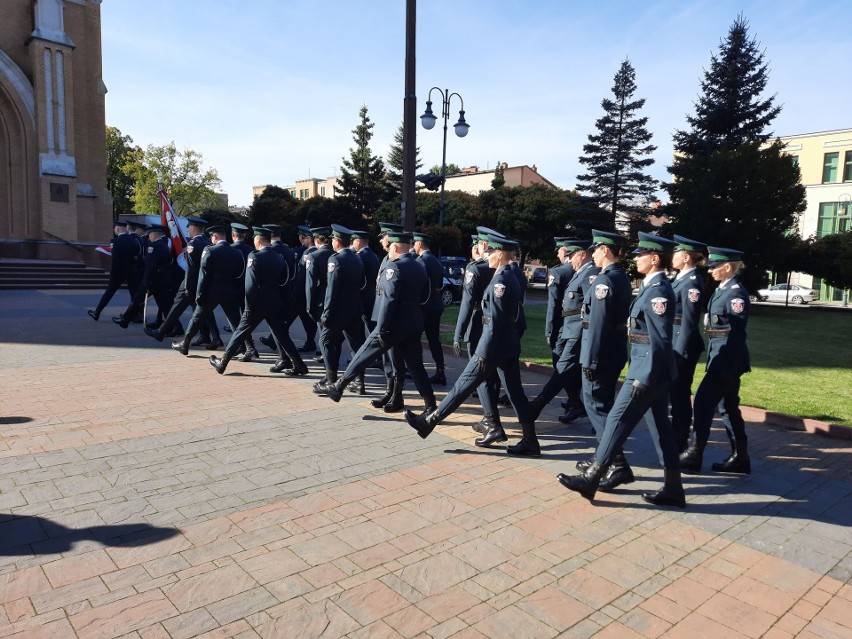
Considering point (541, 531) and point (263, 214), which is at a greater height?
point (263, 214)

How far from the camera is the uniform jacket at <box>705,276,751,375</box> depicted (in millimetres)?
5164

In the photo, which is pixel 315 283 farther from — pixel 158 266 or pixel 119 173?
pixel 119 173

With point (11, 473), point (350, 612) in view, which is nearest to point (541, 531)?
point (350, 612)

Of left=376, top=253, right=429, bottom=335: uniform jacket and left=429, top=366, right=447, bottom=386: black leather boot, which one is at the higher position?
left=376, top=253, right=429, bottom=335: uniform jacket

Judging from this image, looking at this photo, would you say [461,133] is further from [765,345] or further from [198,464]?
[198,464]

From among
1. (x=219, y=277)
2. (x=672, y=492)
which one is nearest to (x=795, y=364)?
(x=672, y=492)

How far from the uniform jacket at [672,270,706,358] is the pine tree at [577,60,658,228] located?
34438 millimetres

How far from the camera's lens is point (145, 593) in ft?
10.6

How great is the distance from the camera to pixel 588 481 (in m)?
4.55

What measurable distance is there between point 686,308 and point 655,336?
3.55ft

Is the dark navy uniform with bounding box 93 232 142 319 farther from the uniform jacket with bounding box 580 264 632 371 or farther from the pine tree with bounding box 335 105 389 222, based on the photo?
the pine tree with bounding box 335 105 389 222

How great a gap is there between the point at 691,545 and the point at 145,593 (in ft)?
10.7

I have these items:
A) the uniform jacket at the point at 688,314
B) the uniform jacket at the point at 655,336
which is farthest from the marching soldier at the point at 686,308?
the uniform jacket at the point at 655,336

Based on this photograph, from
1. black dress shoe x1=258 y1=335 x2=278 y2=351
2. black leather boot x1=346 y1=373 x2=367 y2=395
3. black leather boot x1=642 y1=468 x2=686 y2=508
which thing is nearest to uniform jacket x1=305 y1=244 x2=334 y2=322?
black leather boot x1=346 y1=373 x2=367 y2=395
